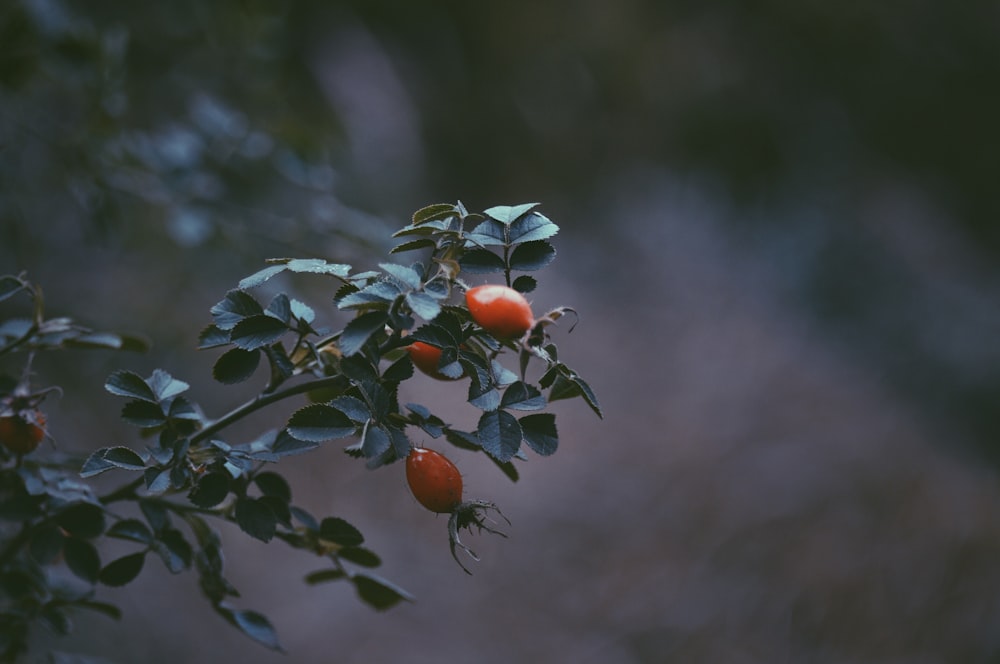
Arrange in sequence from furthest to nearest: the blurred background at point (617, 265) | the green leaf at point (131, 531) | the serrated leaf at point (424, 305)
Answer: the blurred background at point (617, 265) → the green leaf at point (131, 531) → the serrated leaf at point (424, 305)

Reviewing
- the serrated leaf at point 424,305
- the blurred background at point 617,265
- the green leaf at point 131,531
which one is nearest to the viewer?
the serrated leaf at point 424,305

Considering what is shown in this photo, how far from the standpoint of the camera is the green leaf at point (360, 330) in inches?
13.8

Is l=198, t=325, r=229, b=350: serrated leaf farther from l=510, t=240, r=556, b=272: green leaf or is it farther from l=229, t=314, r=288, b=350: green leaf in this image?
l=510, t=240, r=556, b=272: green leaf

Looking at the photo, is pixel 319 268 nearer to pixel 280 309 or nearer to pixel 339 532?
pixel 280 309

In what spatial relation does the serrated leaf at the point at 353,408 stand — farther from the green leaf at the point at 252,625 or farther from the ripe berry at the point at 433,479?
the green leaf at the point at 252,625

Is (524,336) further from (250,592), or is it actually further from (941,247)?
(941,247)

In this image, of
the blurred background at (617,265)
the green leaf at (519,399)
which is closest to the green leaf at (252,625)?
the green leaf at (519,399)

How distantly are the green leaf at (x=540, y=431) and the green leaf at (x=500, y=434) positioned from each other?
0.8 inches

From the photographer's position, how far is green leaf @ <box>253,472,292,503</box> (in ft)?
1.45

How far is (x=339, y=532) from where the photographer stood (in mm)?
449

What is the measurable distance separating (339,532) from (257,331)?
0.40ft

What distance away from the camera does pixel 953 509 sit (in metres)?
1.93

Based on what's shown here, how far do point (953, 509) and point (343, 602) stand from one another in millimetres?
1382

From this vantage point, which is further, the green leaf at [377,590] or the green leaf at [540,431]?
the green leaf at [377,590]
